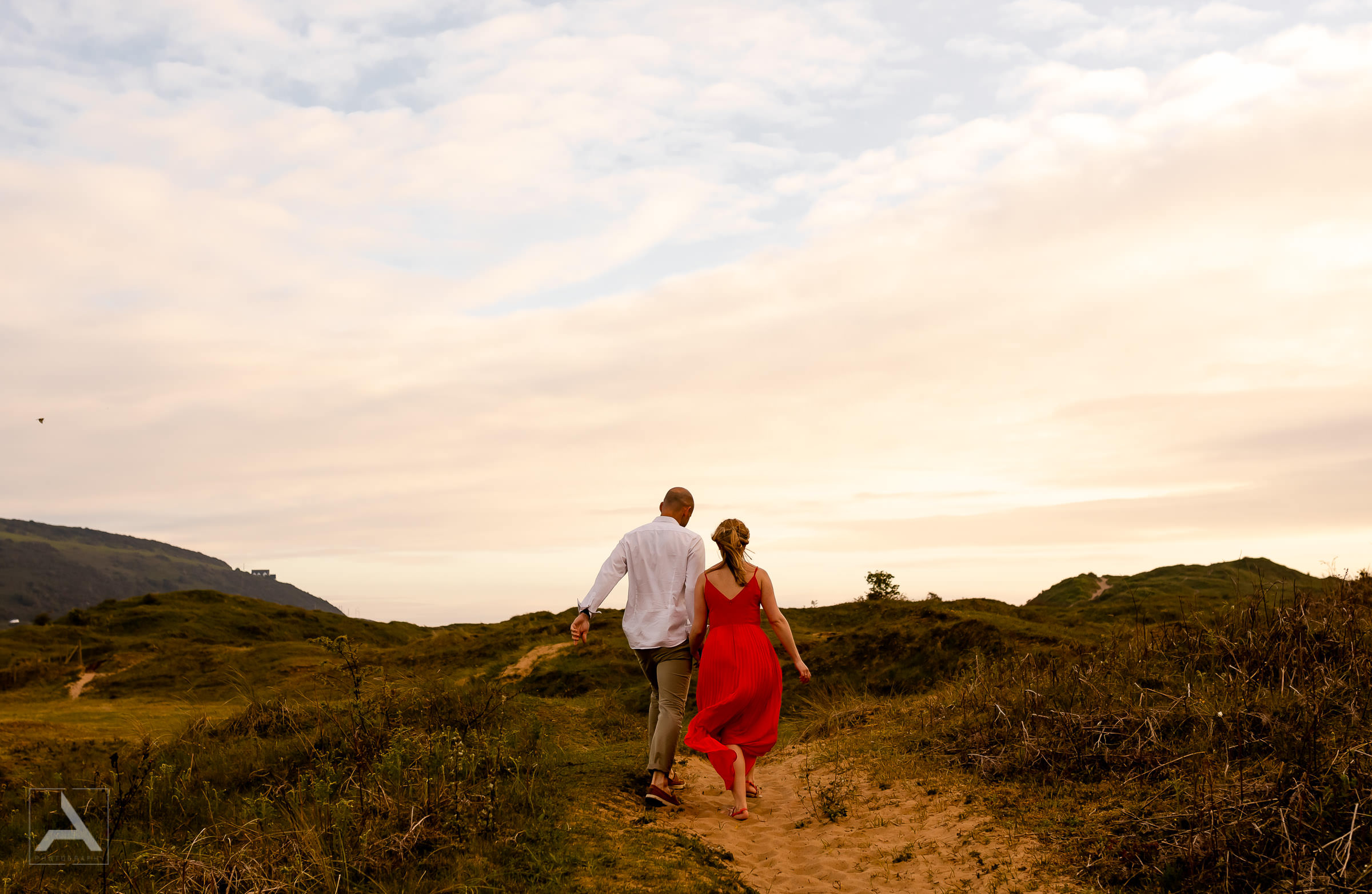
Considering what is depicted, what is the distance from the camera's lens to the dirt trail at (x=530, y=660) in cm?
2038

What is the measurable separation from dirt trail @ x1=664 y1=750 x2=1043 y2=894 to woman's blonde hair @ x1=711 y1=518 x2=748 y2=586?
7.14ft

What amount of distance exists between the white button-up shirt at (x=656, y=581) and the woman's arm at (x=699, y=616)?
0.05 metres

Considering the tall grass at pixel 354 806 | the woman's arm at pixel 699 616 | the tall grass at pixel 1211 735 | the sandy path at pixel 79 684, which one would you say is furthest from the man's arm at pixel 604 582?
the sandy path at pixel 79 684

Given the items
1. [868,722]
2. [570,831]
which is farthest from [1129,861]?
[868,722]

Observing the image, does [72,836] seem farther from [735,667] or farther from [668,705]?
[735,667]

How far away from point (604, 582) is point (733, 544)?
4.05 ft

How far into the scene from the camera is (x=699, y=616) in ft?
26.1

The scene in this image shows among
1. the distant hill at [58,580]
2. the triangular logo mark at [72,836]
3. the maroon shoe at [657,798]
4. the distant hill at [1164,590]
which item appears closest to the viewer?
the triangular logo mark at [72,836]

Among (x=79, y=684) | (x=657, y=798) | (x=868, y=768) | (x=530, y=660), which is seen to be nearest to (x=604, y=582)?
(x=657, y=798)

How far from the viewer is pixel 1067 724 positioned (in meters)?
8.34

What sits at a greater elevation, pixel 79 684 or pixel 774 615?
pixel 774 615

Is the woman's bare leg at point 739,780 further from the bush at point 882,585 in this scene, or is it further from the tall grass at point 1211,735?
the bush at point 882,585

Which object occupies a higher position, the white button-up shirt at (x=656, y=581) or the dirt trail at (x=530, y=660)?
the white button-up shirt at (x=656, y=581)

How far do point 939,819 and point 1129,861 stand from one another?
1.89 meters
